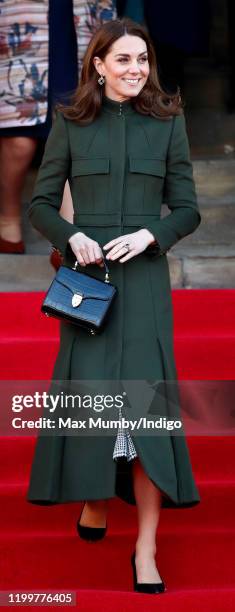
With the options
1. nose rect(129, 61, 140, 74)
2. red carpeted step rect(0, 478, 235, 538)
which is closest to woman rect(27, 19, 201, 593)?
nose rect(129, 61, 140, 74)

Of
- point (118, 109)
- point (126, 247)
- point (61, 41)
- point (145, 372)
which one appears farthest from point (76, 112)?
point (61, 41)

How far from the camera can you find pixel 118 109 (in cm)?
353

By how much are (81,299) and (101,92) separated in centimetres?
60

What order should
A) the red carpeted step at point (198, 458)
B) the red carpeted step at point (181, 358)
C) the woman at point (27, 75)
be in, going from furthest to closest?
the woman at point (27, 75) < the red carpeted step at point (181, 358) < the red carpeted step at point (198, 458)

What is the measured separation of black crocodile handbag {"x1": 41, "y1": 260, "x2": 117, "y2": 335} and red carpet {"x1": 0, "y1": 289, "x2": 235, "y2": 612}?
0.72 m

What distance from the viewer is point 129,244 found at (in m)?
3.37

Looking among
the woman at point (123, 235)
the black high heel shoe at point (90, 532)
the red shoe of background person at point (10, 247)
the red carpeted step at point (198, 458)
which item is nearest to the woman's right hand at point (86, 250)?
the woman at point (123, 235)

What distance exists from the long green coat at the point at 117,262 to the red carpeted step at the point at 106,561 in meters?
0.25

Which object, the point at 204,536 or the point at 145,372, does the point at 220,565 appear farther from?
the point at 145,372

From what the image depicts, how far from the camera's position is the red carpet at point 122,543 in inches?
135

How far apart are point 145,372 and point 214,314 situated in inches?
62.7

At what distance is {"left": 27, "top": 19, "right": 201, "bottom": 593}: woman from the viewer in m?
3.41

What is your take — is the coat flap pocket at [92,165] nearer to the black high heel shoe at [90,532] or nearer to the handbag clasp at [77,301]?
the handbag clasp at [77,301]

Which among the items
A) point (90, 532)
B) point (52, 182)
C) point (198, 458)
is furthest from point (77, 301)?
point (198, 458)
